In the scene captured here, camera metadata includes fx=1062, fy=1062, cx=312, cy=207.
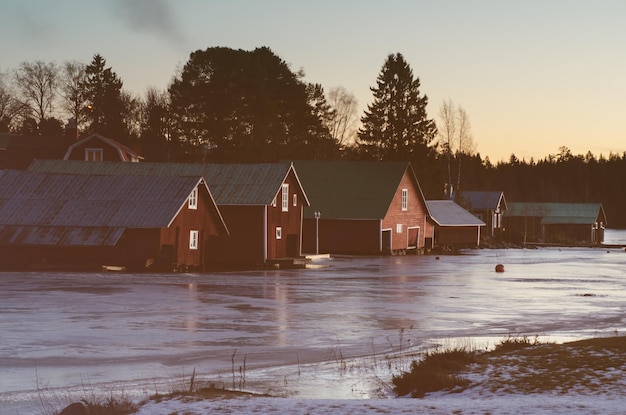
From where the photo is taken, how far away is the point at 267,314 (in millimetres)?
31656

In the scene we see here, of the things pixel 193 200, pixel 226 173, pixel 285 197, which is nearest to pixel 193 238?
pixel 193 200

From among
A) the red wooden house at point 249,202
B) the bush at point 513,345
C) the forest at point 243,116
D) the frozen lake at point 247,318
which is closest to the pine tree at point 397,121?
the forest at point 243,116

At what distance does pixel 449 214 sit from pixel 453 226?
1.27 meters

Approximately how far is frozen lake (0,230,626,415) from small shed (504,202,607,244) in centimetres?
8826

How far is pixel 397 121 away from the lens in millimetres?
124562

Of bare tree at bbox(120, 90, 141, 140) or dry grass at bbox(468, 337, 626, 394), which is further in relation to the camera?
bare tree at bbox(120, 90, 141, 140)

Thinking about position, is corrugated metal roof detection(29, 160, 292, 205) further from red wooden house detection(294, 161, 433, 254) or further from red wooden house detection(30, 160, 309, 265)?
red wooden house detection(294, 161, 433, 254)

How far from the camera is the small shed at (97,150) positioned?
298ft

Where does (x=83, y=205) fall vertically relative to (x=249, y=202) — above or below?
below

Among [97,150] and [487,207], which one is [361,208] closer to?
[97,150]

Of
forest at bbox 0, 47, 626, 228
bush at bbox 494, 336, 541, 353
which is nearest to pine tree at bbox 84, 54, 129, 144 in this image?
forest at bbox 0, 47, 626, 228

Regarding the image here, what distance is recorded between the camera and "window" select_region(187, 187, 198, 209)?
194 feet

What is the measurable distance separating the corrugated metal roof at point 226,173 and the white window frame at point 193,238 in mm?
5729

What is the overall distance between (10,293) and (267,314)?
459 inches
